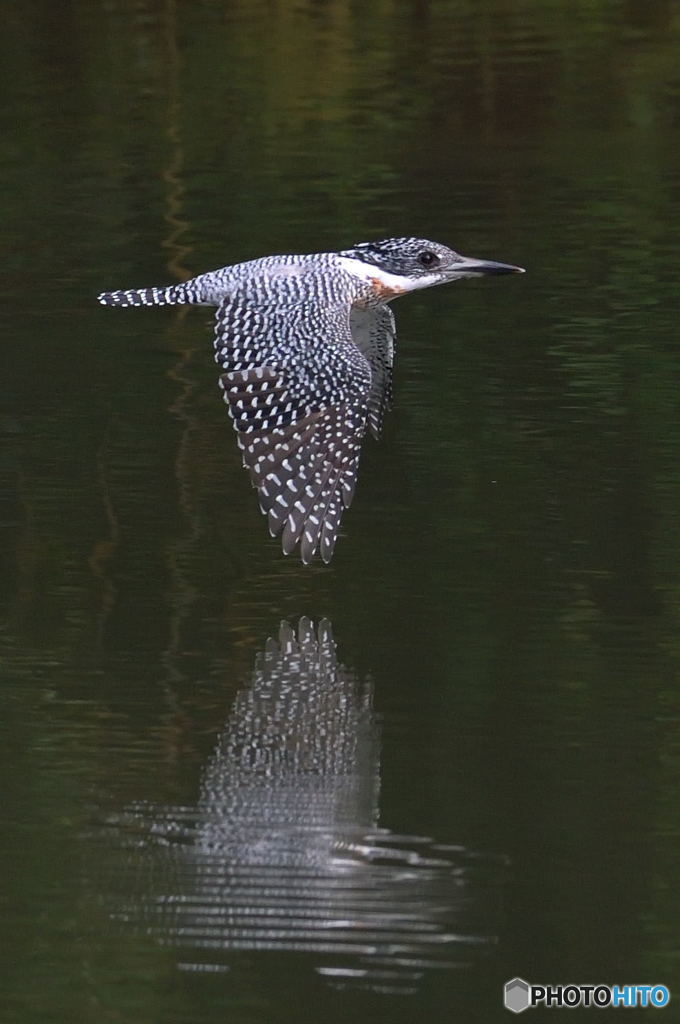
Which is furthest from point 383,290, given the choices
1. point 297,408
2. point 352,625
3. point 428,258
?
point 352,625

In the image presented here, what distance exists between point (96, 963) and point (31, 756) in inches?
63.4

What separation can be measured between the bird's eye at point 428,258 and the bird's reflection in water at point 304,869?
3666mm

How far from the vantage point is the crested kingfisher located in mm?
9742

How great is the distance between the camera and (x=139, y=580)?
10164mm

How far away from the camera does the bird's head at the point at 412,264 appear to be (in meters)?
11.6

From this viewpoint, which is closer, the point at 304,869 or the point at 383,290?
the point at 304,869

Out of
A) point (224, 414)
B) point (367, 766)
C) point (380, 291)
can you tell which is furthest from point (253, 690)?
point (224, 414)

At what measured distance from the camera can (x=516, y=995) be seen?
655 cm

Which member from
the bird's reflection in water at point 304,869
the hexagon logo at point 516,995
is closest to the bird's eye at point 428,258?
the bird's reflection in water at point 304,869

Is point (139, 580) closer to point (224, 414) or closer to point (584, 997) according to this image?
point (224, 414)

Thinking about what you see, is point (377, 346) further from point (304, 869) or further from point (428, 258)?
point (304, 869)

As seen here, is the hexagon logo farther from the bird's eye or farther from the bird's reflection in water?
the bird's eye

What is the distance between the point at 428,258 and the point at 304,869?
5104mm

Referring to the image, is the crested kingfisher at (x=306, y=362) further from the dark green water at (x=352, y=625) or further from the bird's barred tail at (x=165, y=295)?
the dark green water at (x=352, y=625)
